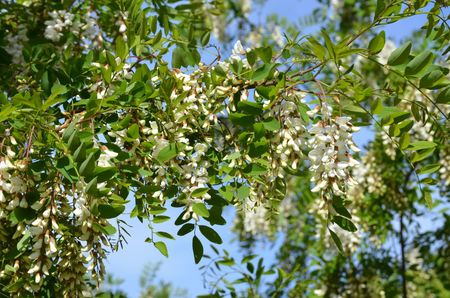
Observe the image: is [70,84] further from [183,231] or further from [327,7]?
[327,7]

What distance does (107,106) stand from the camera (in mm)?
1466

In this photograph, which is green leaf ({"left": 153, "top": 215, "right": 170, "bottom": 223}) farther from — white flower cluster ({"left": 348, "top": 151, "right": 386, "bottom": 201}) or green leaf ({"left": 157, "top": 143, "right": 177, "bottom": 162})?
white flower cluster ({"left": 348, "top": 151, "right": 386, "bottom": 201})

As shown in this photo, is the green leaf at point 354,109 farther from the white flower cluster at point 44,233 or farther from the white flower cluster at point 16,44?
the white flower cluster at point 16,44

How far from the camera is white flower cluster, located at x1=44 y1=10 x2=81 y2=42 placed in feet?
7.81

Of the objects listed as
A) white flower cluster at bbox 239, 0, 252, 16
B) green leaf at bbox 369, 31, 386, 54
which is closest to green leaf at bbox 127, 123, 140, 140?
green leaf at bbox 369, 31, 386, 54

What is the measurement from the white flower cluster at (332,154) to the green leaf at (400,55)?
7.0 inches

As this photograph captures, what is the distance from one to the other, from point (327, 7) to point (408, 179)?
6.77 feet

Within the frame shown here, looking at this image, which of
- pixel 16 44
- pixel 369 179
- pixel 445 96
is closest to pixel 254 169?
pixel 445 96

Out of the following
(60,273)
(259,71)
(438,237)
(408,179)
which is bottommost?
(60,273)

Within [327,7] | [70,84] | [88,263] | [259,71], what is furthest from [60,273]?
[327,7]

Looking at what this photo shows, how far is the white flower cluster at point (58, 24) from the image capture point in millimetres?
2381

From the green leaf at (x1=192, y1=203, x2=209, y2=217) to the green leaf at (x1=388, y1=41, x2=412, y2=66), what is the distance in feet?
1.75

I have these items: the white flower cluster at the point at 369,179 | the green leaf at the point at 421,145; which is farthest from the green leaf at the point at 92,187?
the white flower cluster at the point at 369,179

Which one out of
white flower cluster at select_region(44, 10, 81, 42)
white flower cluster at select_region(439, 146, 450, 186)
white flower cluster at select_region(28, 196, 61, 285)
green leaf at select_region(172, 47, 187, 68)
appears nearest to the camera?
white flower cluster at select_region(28, 196, 61, 285)
